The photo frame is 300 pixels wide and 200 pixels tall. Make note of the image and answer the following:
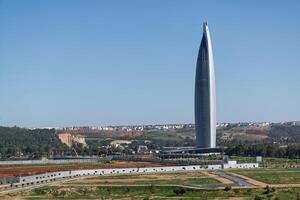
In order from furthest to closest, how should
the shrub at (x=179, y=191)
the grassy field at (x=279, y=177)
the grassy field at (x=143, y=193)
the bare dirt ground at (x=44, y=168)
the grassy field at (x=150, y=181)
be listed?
1. the bare dirt ground at (x=44, y=168)
2. the grassy field at (x=279, y=177)
3. the grassy field at (x=150, y=181)
4. the shrub at (x=179, y=191)
5. the grassy field at (x=143, y=193)

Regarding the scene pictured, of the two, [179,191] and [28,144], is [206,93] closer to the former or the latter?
[28,144]

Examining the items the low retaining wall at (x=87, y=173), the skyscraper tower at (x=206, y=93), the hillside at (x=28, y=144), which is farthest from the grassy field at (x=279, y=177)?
the hillside at (x=28, y=144)

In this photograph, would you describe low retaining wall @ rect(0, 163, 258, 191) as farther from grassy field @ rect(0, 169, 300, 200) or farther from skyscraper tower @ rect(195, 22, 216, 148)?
skyscraper tower @ rect(195, 22, 216, 148)

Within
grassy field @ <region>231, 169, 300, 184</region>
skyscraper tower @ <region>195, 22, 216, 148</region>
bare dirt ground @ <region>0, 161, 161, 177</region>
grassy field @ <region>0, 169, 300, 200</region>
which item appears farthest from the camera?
skyscraper tower @ <region>195, 22, 216, 148</region>

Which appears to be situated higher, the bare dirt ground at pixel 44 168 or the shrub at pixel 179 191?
the bare dirt ground at pixel 44 168

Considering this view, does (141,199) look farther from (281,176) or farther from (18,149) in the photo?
(18,149)

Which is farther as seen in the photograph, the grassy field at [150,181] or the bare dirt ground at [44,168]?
the bare dirt ground at [44,168]

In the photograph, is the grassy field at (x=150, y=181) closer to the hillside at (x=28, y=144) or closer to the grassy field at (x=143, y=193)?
the grassy field at (x=143, y=193)

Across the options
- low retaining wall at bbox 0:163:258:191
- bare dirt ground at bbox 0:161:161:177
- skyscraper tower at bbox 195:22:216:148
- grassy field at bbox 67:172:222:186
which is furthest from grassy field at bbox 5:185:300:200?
skyscraper tower at bbox 195:22:216:148

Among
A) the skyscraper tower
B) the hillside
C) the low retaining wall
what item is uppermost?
the skyscraper tower
